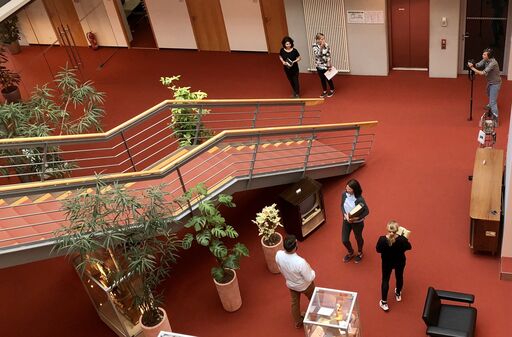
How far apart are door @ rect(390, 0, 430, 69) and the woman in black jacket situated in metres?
6.17

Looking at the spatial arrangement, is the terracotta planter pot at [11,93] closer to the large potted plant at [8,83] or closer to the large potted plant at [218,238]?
the large potted plant at [8,83]

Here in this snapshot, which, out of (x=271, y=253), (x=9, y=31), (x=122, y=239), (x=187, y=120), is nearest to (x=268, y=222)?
(x=271, y=253)

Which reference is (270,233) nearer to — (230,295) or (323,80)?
(230,295)

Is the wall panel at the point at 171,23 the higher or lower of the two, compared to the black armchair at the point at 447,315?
higher

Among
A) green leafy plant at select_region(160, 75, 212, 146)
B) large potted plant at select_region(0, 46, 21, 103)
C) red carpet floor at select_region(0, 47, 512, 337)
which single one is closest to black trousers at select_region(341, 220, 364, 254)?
red carpet floor at select_region(0, 47, 512, 337)

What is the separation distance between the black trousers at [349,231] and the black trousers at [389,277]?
882mm

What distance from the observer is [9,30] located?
1541 cm

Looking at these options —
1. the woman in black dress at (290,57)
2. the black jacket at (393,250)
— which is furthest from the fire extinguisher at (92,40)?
the black jacket at (393,250)

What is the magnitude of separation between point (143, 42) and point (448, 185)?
10687 mm

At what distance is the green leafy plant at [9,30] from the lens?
15.0 m

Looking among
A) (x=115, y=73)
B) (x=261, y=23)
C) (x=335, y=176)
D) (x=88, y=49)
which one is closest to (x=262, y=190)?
(x=335, y=176)

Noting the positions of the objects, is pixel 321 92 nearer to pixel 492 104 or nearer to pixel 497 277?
pixel 492 104

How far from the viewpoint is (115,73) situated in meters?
15.6

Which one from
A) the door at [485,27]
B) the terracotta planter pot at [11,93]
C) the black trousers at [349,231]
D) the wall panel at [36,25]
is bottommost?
the black trousers at [349,231]
